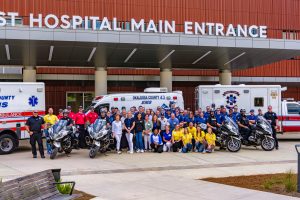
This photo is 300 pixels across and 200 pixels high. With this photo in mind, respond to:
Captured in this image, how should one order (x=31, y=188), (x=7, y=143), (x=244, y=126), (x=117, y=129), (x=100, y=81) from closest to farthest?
(x=31, y=188), (x=7, y=143), (x=117, y=129), (x=244, y=126), (x=100, y=81)

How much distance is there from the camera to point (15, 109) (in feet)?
58.1

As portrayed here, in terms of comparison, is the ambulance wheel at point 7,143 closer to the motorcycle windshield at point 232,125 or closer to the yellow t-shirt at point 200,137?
the yellow t-shirt at point 200,137

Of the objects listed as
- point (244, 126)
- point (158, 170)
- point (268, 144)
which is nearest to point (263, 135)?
point (268, 144)

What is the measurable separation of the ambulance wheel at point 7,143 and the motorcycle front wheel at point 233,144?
8.31 meters

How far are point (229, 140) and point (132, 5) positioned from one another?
728 inches

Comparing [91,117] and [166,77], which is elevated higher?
[166,77]

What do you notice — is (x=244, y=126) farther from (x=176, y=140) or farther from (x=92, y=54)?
(x=92, y=54)

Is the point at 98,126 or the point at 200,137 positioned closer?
the point at 98,126

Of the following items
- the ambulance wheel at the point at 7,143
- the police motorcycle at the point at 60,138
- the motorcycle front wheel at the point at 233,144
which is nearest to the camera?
the police motorcycle at the point at 60,138

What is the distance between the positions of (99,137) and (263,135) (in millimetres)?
6683

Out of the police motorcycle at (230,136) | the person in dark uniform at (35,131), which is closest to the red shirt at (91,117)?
the person in dark uniform at (35,131)

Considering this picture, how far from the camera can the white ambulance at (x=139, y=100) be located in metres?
21.0

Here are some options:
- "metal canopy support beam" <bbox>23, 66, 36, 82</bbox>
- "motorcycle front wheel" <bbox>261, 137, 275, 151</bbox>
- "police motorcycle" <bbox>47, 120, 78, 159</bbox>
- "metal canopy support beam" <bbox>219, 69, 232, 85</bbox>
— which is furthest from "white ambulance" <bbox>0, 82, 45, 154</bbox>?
"metal canopy support beam" <bbox>219, 69, 232, 85</bbox>

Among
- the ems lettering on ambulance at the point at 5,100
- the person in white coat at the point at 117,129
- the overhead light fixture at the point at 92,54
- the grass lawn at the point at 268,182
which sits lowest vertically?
the grass lawn at the point at 268,182
